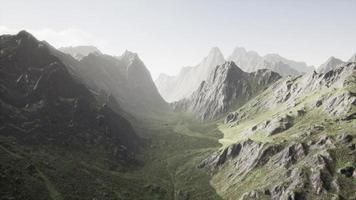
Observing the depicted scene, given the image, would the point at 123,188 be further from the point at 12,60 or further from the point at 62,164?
the point at 12,60

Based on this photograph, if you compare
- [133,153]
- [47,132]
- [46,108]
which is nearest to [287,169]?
[133,153]

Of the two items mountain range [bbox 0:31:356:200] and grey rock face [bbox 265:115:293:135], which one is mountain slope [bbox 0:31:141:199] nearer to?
mountain range [bbox 0:31:356:200]

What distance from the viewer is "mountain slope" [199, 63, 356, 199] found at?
331 ft

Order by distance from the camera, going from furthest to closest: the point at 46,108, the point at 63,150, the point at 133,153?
the point at 133,153
the point at 46,108
the point at 63,150

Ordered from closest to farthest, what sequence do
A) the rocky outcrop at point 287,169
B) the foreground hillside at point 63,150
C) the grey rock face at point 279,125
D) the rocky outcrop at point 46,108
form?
1. the rocky outcrop at point 287,169
2. the foreground hillside at point 63,150
3. the rocky outcrop at point 46,108
4. the grey rock face at point 279,125

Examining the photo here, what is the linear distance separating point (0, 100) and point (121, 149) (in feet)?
213

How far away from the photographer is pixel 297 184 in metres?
104

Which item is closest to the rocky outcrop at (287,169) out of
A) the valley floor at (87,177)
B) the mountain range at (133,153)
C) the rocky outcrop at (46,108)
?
the mountain range at (133,153)

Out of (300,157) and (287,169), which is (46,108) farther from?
(300,157)

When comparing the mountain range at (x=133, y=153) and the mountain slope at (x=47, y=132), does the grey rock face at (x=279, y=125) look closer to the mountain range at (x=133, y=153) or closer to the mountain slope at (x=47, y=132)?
the mountain range at (x=133, y=153)

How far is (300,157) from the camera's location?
118688mm

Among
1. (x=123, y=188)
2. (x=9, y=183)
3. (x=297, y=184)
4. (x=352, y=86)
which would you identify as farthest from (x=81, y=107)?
(x=352, y=86)

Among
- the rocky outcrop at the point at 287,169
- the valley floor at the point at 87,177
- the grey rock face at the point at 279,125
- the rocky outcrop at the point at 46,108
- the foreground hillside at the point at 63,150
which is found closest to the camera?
the rocky outcrop at the point at 287,169

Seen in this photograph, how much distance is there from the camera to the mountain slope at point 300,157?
10075 cm
